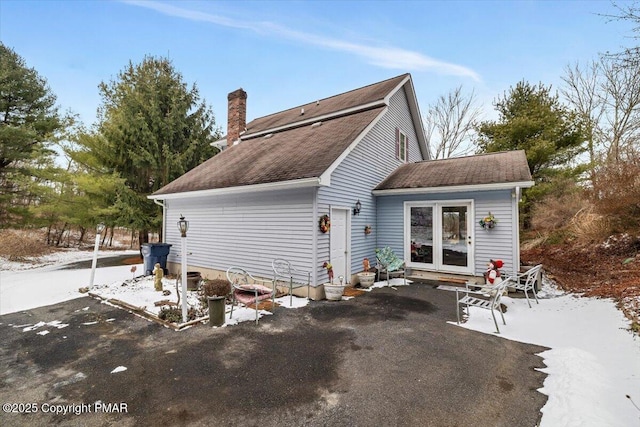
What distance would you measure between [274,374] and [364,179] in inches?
256

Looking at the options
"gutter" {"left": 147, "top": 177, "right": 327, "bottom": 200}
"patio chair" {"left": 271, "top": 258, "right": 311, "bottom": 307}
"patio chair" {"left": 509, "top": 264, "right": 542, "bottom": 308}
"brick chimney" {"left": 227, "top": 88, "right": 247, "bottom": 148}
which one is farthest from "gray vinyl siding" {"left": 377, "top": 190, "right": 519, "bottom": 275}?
"brick chimney" {"left": 227, "top": 88, "right": 247, "bottom": 148}

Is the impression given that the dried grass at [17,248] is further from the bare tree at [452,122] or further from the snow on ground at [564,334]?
the bare tree at [452,122]

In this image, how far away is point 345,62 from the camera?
16.0 meters

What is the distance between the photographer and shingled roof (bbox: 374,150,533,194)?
751 centimetres

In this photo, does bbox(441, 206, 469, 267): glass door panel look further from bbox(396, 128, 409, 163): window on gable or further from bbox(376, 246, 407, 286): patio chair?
bbox(396, 128, 409, 163): window on gable

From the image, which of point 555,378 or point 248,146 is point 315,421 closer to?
point 555,378

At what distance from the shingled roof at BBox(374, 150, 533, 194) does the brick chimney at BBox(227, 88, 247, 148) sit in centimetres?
→ 754

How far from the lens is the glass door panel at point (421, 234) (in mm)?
8727

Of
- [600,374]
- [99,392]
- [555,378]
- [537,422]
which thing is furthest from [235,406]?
[600,374]

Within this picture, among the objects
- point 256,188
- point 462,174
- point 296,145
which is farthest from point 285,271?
point 462,174

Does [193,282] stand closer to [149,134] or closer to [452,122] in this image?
[149,134]

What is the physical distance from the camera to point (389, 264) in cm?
834

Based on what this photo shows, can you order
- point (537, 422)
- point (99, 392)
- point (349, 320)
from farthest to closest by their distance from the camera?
point (349, 320) < point (99, 392) < point (537, 422)

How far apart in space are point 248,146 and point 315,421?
10751mm
